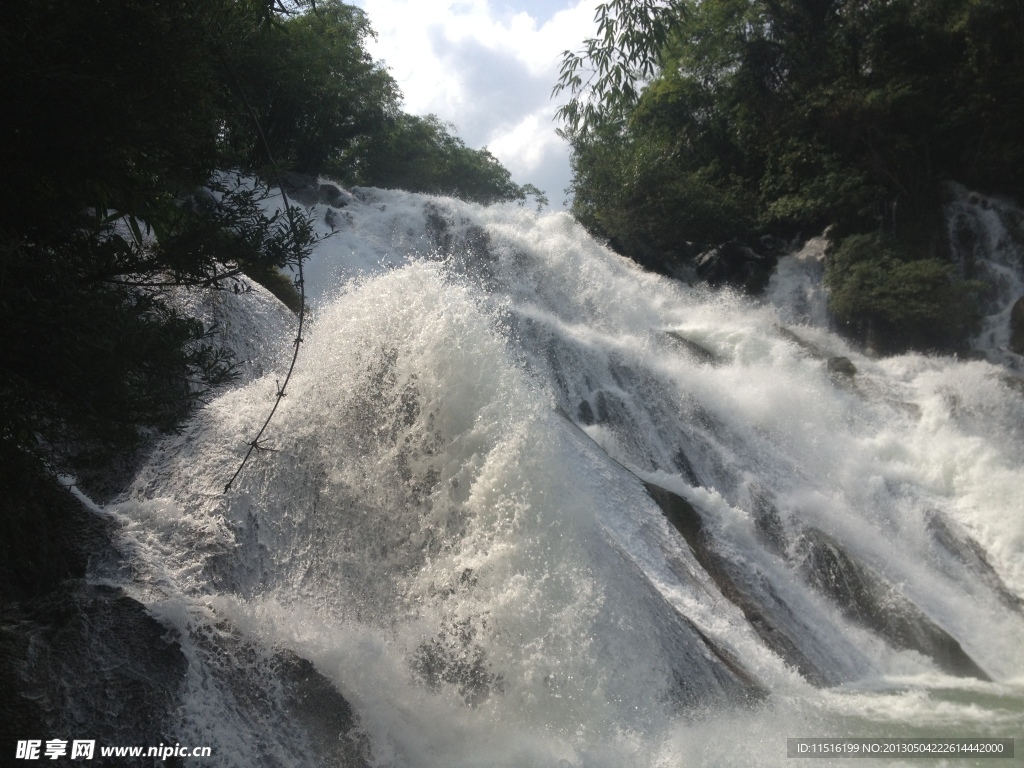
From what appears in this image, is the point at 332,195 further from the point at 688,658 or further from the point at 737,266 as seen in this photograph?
the point at 688,658

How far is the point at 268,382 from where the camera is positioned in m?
8.23

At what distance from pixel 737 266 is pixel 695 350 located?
839 cm

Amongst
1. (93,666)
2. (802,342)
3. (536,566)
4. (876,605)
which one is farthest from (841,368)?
(93,666)

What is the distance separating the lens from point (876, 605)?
868 cm

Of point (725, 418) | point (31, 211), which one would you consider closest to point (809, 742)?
point (31, 211)

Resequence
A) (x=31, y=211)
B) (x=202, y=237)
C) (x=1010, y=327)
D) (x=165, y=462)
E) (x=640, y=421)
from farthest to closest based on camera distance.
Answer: (x=1010, y=327)
(x=640, y=421)
(x=165, y=462)
(x=202, y=237)
(x=31, y=211)

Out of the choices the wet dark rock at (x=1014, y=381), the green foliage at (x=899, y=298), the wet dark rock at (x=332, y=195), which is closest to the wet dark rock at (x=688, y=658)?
the wet dark rock at (x=1014, y=381)

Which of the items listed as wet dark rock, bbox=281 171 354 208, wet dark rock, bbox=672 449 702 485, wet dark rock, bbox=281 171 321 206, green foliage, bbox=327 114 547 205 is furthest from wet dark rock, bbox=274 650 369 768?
green foliage, bbox=327 114 547 205

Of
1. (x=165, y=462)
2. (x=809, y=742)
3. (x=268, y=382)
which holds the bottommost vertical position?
(x=809, y=742)

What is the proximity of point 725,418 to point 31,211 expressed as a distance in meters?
10.2

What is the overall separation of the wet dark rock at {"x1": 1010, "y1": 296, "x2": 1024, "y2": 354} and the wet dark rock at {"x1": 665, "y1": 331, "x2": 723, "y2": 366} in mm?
7160

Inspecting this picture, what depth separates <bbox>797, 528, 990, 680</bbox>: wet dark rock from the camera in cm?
836

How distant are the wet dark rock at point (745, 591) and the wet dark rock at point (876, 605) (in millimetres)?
1180

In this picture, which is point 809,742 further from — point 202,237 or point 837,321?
point 837,321
